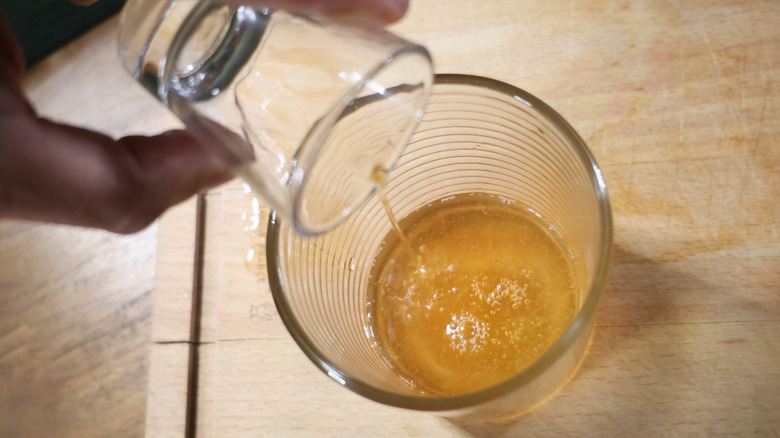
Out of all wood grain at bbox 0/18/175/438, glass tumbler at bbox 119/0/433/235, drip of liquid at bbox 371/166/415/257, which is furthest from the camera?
wood grain at bbox 0/18/175/438

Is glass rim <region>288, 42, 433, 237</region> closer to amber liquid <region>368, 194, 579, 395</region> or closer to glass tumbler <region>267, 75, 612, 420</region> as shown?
glass tumbler <region>267, 75, 612, 420</region>

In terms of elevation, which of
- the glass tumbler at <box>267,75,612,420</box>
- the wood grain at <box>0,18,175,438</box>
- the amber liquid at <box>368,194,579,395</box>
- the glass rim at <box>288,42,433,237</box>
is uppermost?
the glass rim at <box>288,42,433,237</box>

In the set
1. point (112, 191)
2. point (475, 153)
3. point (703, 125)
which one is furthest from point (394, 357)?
point (703, 125)

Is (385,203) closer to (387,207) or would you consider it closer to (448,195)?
(387,207)

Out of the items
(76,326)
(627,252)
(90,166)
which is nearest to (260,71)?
(90,166)

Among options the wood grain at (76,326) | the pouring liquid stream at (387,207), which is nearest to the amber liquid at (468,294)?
the pouring liquid stream at (387,207)

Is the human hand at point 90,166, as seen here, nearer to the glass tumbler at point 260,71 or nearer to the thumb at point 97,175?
the thumb at point 97,175

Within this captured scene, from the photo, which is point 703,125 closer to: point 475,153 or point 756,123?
point 756,123

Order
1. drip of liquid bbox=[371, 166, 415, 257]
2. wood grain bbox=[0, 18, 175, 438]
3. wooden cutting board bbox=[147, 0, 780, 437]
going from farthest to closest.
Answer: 1. wood grain bbox=[0, 18, 175, 438]
2. wooden cutting board bbox=[147, 0, 780, 437]
3. drip of liquid bbox=[371, 166, 415, 257]

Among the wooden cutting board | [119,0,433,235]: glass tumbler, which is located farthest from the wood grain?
[119,0,433,235]: glass tumbler
